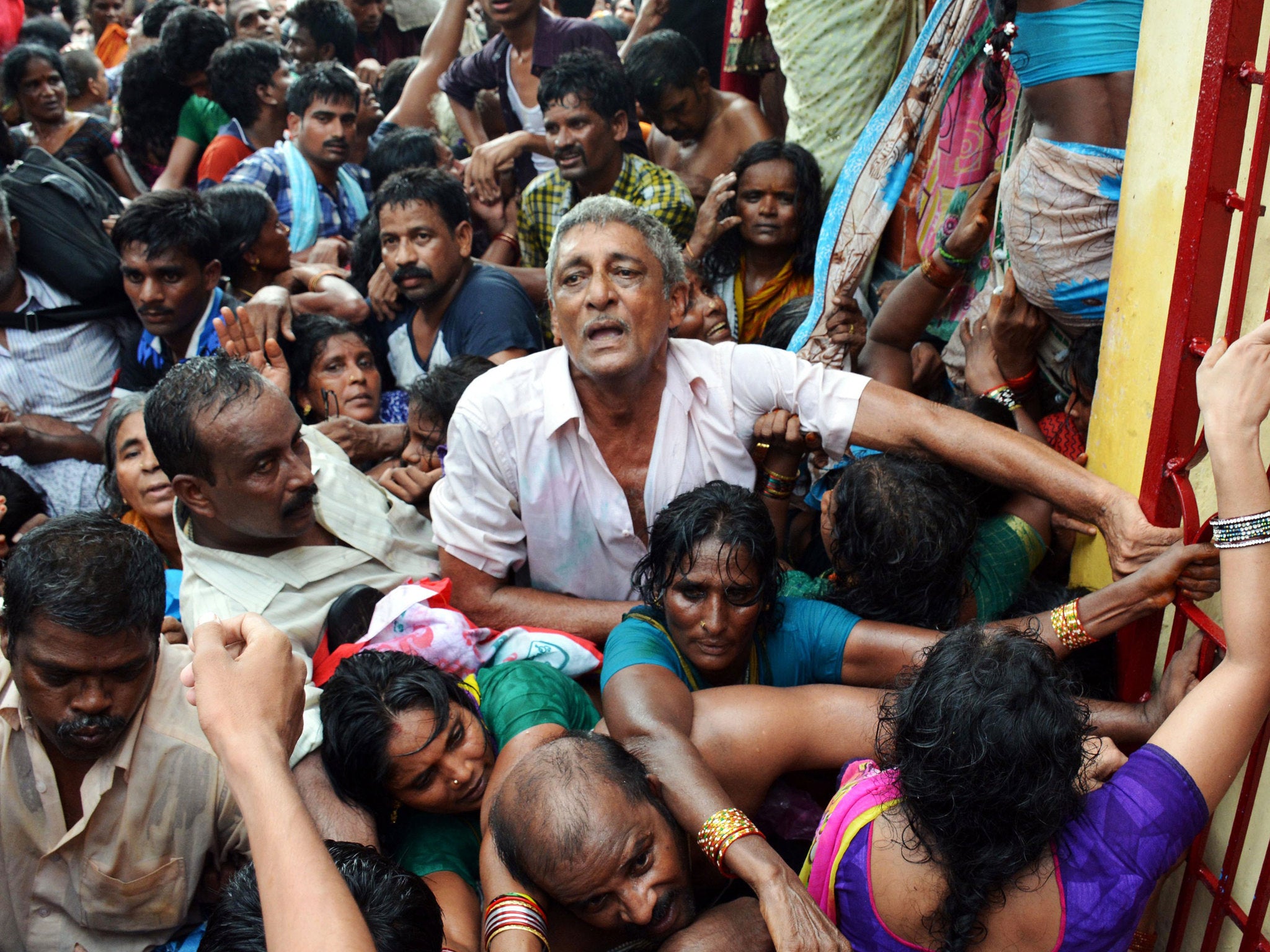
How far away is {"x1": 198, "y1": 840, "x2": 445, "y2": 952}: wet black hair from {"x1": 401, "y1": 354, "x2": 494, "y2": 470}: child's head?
2.06m

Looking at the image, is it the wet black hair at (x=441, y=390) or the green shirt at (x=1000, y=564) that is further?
the wet black hair at (x=441, y=390)

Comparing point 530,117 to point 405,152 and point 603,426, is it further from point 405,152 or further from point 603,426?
point 603,426

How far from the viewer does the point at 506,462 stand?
3088 mm

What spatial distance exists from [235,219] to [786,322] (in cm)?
242

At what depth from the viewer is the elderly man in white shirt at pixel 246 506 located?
2973 millimetres

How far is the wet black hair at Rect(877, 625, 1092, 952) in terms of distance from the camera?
176 centimetres

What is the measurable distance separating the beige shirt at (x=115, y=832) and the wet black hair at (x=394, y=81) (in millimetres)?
6009

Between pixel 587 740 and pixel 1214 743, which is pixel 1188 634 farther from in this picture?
pixel 587 740

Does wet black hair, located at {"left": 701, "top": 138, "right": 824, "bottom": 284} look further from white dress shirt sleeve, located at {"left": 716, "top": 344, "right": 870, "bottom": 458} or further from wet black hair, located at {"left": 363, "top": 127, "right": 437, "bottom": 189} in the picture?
wet black hair, located at {"left": 363, "top": 127, "right": 437, "bottom": 189}

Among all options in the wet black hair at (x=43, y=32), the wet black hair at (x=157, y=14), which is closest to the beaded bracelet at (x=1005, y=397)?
the wet black hair at (x=157, y=14)

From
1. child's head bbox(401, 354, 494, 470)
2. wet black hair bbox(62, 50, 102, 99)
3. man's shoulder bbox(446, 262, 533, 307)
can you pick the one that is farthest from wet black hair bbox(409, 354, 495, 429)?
wet black hair bbox(62, 50, 102, 99)

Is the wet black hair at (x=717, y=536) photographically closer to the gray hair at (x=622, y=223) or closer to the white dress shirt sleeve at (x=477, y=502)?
the white dress shirt sleeve at (x=477, y=502)

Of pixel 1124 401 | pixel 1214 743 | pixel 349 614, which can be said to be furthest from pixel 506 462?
pixel 1214 743

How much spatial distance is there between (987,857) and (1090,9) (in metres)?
2.05
